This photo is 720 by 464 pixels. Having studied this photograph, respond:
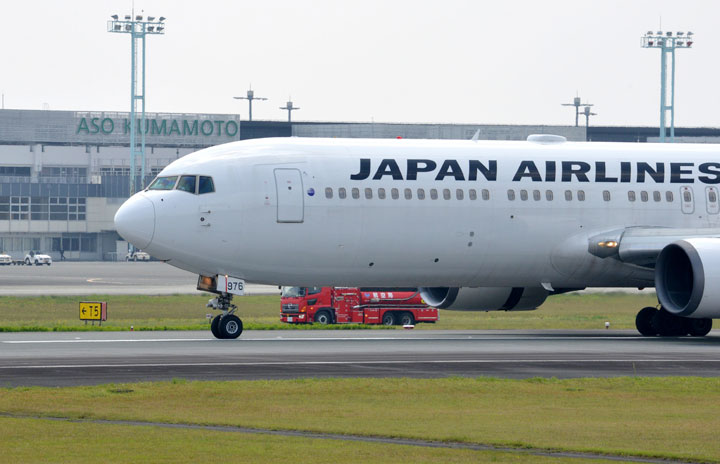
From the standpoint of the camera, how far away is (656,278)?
1447 inches

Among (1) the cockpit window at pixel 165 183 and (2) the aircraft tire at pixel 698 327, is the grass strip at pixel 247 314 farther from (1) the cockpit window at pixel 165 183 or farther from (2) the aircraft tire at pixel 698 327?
(1) the cockpit window at pixel 165 183

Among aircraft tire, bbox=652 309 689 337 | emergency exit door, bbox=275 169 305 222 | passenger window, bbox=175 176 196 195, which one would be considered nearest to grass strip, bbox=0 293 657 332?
aircraft tire, bbox=652 309 689 337

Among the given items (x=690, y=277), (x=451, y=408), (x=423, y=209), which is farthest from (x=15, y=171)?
(x=451, y=408)

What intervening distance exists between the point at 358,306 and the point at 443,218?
2304cm

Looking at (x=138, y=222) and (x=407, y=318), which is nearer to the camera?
(x=138, y=222)

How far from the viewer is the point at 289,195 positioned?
1399 inches

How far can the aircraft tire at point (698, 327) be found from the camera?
3972 centimetres

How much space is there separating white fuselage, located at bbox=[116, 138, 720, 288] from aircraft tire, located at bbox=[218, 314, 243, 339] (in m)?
1.23

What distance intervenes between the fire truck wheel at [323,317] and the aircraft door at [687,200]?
23246mm

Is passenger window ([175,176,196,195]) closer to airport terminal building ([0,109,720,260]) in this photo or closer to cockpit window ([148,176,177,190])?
cockpit window ([148,176,177,190])

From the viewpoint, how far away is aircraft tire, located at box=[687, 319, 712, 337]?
3972cm

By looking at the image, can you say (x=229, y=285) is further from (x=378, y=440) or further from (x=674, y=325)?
(x=378, y=440)

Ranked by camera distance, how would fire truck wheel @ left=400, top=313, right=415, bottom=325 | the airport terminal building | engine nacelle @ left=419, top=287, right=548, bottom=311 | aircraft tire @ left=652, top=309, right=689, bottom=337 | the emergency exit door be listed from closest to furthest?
1. the emergency exit door
2. aircraft tire @ left=652, top=309, right=689, bottom=337
3. engine nacelle @ left=419, top=287, right=548, bottom=311
4. fire truck wheel @ left=400, top=313, right=415, bottom=325
5. the airport terminal building

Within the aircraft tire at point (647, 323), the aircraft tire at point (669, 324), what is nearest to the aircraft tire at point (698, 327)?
the aircraft tire at point (669, 324)
